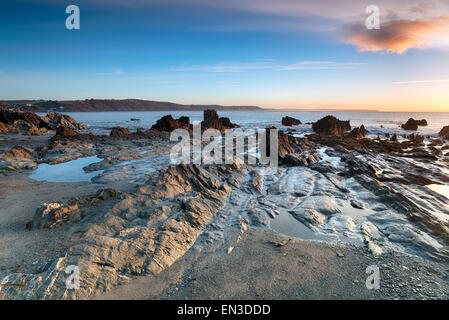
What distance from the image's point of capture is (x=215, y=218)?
9.95 metres

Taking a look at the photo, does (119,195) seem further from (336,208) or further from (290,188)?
(336,208)

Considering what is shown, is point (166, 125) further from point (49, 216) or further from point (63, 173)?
point (49, 216)

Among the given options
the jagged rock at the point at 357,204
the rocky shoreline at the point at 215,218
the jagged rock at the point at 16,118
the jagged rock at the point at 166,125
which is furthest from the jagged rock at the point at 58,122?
the jagged rock at the point at 357,204

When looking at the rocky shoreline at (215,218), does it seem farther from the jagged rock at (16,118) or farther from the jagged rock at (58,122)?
the jagged rock at (58,122)

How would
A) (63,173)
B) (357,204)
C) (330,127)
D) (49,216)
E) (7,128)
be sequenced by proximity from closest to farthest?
(49,216)
(357,204)
(63,173)
(7,128)
(330,127)

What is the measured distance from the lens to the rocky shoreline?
5895mm

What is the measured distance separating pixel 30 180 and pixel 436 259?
21119mm

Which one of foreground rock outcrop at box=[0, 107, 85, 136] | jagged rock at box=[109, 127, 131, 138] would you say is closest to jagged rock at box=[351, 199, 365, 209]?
jagged rock at box=[109, 127, 131, 138]

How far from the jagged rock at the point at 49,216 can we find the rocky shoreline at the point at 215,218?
3 cm

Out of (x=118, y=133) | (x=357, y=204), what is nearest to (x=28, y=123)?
(x=118, y=133)

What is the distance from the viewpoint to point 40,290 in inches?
195

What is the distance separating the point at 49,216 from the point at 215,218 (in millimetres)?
6506

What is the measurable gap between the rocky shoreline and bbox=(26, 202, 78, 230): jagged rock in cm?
3
